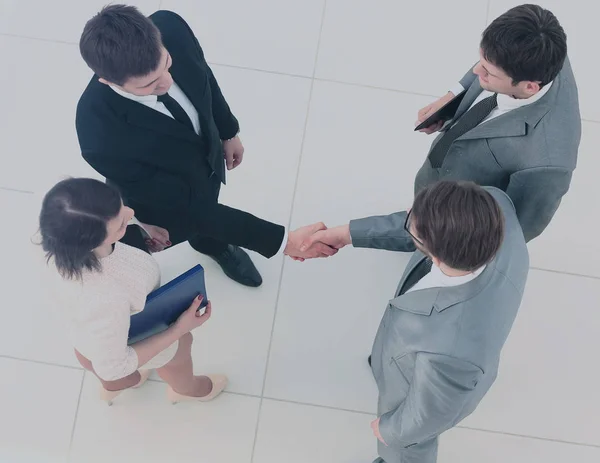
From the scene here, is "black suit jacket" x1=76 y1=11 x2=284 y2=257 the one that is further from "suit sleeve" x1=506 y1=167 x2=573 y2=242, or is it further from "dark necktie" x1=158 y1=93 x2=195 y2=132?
"suit sleeve" x1=506 y1=167 x2=573 y2=242

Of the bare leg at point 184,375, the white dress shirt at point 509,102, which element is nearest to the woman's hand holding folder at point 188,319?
the bare leg at point 184,375

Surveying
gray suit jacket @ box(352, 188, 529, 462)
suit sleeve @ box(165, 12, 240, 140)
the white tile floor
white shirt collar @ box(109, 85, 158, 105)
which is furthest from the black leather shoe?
gray suit jacket @ box(352, 188, 529, 462)

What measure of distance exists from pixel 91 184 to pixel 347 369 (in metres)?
1.46

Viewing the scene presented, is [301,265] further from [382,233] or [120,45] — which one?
[120,45]

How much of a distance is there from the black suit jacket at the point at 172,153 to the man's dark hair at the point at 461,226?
2.38 ft

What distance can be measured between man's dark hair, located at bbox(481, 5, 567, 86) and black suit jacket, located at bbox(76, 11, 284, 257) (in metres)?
0.86

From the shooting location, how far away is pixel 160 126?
1685mm

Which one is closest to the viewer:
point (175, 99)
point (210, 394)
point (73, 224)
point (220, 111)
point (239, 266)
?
point (73, 224)

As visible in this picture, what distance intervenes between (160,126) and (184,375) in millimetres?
904

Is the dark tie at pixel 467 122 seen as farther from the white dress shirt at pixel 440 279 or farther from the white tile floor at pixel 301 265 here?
the white tile floor at pixel 301 265

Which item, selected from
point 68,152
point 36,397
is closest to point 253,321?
point 36,397

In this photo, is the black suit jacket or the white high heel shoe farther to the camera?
the white high heel shoe

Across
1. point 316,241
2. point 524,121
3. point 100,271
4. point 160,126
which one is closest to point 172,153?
point 160,126

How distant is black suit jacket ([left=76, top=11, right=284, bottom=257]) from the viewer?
5.38ft
